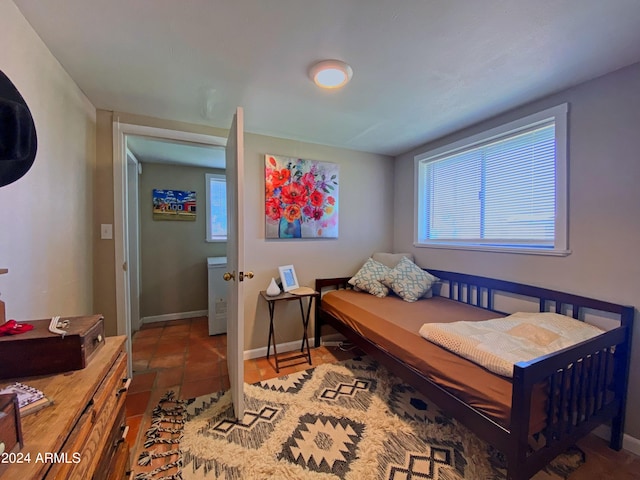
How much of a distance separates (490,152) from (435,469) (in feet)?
7.70

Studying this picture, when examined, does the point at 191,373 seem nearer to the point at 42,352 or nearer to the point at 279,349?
the point at 279,349

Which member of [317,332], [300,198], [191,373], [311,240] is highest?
[300,198]

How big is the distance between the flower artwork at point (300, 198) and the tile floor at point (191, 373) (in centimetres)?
125

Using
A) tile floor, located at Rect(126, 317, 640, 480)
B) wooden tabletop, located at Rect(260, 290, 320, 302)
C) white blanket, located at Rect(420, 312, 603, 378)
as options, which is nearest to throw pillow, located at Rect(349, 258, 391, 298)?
wooden tabletop, located at Rect(260, 290, 320, 302)

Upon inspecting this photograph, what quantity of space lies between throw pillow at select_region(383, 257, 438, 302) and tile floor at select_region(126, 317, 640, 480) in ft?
2.74

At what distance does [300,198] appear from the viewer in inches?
109

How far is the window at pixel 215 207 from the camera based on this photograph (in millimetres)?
3852

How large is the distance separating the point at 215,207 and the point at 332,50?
3002mm

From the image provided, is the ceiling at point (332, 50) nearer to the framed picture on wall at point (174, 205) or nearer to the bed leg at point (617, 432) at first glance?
the framed picture on wall at point (174, 205)

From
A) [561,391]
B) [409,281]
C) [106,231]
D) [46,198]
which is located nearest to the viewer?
[561,391]

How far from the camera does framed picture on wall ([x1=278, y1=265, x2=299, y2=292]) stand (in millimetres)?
2592

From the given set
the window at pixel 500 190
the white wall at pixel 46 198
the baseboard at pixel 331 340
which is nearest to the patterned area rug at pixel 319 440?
the baseboard at pixel 331 340

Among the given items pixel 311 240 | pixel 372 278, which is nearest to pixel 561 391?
pixel 372 278

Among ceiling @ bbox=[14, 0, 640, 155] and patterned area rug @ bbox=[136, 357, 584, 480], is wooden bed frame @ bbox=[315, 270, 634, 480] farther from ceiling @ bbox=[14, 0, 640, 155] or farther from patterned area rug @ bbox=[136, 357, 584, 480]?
ceiling @ bbox=[14, 0, 640, 155]
